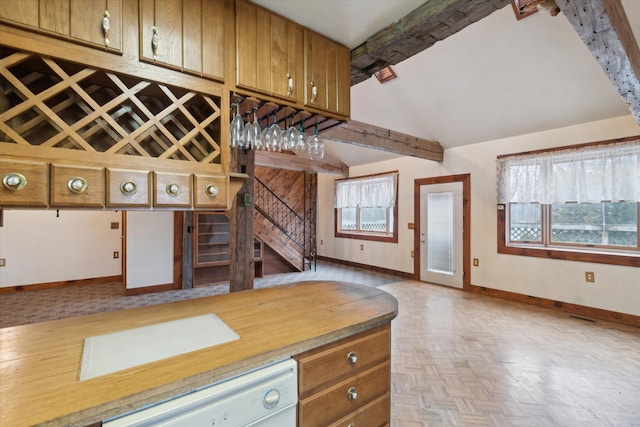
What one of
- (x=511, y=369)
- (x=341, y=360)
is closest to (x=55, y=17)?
(x=341, y=360)

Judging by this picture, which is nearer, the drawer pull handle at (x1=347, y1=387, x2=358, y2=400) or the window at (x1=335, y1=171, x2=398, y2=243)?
the drawer pull handle at (x1=347, y1=387, x2=358, y2=400)

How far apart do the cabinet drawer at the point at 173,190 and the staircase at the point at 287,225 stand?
15.1 ft

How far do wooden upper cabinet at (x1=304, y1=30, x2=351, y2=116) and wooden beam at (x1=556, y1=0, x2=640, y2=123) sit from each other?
1153 millimetres

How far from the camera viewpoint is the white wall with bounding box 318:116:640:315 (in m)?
3.54

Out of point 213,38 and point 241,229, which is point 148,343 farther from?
point 241,229

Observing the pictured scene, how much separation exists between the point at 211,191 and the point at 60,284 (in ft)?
18.3

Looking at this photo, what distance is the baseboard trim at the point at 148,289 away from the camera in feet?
15.1

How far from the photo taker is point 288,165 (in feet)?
20.6

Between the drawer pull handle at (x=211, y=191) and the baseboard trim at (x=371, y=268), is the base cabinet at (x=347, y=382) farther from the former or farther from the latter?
the baseboard trim at (x=371, y=268)

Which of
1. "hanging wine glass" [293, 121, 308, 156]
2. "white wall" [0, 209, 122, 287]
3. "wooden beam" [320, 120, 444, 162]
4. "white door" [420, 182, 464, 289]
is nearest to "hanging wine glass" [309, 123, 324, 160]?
"hanging wine glass" [293, 121, 308, 156]

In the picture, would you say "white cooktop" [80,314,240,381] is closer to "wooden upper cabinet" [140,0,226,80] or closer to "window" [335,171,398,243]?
"wooden upper cabinet" [140,0,226,80]

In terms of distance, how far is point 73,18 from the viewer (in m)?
1.04

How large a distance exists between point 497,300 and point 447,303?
2.72ft

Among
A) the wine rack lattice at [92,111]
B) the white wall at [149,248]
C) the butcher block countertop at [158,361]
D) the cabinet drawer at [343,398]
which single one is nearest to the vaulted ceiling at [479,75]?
the wine rack lattice at [92,111]
